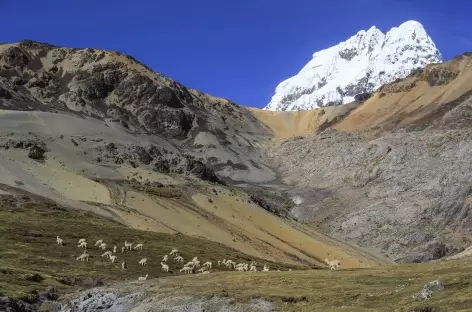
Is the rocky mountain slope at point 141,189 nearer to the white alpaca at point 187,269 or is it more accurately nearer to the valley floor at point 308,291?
the white alpaca at point 187,269

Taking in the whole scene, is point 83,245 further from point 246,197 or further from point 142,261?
point 246,197

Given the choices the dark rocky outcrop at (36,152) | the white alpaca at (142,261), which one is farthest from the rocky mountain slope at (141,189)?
the white alpaca at (142,261)

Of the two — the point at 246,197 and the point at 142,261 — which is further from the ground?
the point at 246,197

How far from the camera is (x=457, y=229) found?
15212cm

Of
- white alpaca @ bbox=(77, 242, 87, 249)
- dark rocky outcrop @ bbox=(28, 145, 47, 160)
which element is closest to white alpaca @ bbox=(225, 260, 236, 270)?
white alpaca @ bbox=(77, 242, 87, 249)

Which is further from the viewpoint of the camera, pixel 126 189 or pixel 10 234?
pixel 126 189

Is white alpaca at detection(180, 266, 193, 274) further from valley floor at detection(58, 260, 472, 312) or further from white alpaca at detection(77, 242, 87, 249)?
valley floor at detection(58, 260, 472, 312)

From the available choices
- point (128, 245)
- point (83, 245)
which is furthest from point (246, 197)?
point (83, 245)

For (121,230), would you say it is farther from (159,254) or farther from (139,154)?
(139,154)

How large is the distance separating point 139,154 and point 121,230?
6935cm

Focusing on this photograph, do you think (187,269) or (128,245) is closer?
(187,269)

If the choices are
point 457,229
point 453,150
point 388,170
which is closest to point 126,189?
point 457,229

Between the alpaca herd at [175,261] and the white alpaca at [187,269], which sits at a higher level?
the alpaca herd at [175,261]

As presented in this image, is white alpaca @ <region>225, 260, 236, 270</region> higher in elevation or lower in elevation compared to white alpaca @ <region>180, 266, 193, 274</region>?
higher
